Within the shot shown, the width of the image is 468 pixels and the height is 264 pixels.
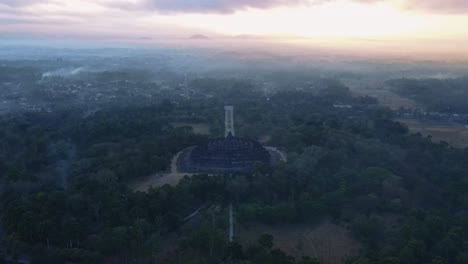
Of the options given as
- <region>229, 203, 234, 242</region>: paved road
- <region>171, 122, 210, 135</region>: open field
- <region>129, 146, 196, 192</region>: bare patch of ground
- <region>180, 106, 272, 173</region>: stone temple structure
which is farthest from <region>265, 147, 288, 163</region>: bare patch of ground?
<region>229, 203, 234, 242</region>: paved road

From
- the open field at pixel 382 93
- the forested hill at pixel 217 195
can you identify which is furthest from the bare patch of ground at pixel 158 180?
the open field at pixel 382 93

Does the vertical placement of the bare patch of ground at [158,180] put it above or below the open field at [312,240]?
above

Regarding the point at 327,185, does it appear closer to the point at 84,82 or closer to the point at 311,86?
the point at 311,86

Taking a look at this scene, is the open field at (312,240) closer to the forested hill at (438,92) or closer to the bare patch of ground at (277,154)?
the bare patch of ground at (277,154)

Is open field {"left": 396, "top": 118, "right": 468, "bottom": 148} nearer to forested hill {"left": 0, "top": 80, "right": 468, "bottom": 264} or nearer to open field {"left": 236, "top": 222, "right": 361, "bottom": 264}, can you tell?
forested hill {"left": 0, "top": 80, "right": 468, "bottom": 264}

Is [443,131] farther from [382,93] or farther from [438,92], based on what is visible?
[382,93]
